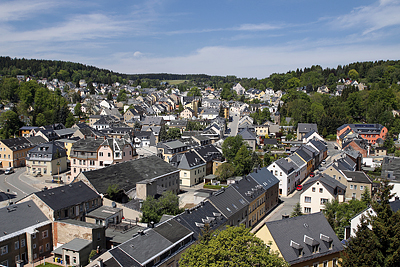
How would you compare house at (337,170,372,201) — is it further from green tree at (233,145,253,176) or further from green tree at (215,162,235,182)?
green tree at (215,162,235,182)

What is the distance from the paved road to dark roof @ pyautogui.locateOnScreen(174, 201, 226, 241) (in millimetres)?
24596

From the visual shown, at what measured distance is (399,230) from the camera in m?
17.1

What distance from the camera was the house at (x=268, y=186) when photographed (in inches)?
1494

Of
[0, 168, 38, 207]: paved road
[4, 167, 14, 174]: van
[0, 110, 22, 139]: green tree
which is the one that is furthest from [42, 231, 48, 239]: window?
[0, 110, 22, 139]: green tree

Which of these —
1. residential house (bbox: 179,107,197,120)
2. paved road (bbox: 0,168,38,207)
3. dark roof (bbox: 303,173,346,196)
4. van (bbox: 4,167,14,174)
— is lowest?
paved road (bbox: 0,168,38,207)

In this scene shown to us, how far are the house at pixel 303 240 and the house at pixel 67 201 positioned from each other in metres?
17.0

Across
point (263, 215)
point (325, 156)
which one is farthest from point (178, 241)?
point (325, 156)

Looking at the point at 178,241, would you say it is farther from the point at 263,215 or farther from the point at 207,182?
the point at 207,182

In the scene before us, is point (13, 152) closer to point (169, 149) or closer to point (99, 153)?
point (99, 153)

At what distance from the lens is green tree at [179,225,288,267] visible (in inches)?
629

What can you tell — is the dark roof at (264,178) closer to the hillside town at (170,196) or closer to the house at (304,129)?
the hillside town at (170,196)

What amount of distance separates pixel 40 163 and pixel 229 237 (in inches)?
1860

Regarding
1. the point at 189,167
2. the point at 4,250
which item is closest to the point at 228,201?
the point at 4,250

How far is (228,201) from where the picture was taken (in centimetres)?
3020
